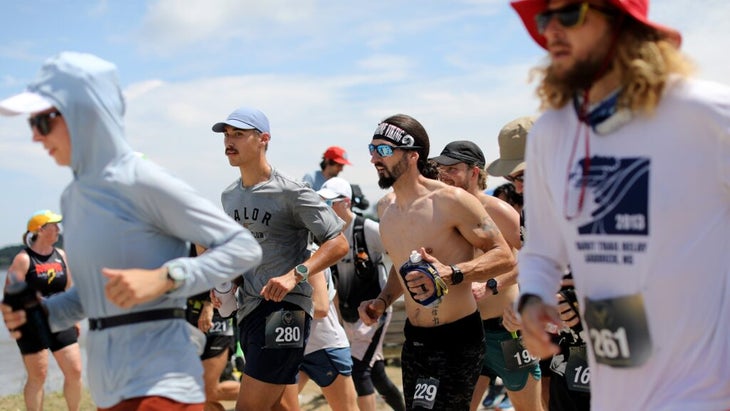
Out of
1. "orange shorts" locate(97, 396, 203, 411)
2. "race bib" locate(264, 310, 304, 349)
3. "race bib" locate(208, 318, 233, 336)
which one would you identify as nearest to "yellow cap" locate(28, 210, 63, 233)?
"race bib" locate(208, 318, 233, 336)

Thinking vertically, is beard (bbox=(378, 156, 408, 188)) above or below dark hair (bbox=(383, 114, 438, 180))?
below

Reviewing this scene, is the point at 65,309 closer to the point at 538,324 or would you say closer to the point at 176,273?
the point at 176,273

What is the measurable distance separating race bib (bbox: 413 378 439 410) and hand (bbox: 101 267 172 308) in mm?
2519

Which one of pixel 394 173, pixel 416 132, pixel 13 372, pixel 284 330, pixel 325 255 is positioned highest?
pixel 416 132

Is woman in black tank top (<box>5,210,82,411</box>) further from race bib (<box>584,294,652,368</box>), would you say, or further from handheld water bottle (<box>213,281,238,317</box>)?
race bib (<box>584,294,652,368</box>)

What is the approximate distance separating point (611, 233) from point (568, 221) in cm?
18

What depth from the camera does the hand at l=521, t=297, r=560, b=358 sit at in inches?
117

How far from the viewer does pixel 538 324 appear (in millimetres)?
2998

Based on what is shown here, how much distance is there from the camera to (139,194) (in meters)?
3.38

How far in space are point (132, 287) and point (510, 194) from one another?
5464mm

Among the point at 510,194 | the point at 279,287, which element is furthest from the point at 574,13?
the point at 510,194

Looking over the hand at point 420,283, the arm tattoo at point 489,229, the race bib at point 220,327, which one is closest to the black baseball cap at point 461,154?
the arm tattoo at point 489,229

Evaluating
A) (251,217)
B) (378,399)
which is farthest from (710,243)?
(378,399)

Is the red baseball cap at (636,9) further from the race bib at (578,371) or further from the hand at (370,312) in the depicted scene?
the hand at (370,312)
